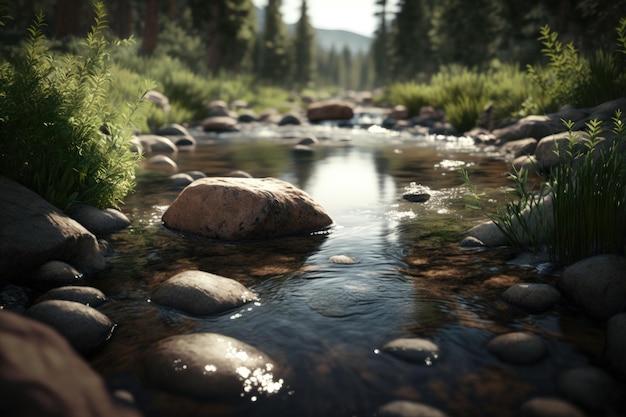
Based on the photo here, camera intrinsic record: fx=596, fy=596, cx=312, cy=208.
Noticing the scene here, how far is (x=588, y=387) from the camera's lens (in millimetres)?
2617

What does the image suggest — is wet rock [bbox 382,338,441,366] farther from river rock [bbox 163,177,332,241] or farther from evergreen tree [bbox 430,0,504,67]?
evergreen tree [bbox 430,0,504,67]

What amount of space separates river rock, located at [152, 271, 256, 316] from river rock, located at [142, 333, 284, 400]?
1.78 ft

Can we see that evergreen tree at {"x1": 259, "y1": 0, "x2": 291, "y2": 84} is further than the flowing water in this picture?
Yes

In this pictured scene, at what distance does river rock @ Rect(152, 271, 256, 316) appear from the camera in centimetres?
363

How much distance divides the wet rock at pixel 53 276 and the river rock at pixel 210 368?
1330mm

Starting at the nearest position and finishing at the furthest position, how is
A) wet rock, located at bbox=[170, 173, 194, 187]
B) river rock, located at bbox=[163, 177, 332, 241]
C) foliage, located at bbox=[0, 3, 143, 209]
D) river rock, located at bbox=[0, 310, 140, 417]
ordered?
1. river rock, located at bbox=[0, 310, 140, 417]
2. foliage, located at bbox=[0, 3, 143, 209]
3. river rock, located at bbox=[163, 177, 332, 241]
4. wet rock, located at bbox=[170, 173, 194, 187]

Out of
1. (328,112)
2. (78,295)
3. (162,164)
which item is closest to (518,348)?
(78,295)

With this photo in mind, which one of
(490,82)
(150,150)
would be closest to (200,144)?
(150,150)

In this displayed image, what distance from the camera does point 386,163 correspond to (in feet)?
34.9

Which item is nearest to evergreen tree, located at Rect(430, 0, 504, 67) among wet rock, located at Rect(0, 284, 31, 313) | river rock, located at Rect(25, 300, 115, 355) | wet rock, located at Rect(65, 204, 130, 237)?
wet rock, located at Rect(65, 204, 130, 237)

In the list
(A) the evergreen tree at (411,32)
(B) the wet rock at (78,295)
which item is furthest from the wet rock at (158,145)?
(A) the evergreen tree at (411,32)

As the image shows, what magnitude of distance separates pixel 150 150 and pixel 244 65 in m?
37.5

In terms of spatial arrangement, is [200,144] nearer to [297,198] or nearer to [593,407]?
[297,198]

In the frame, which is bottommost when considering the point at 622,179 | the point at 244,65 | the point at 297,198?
the point at 297,198
